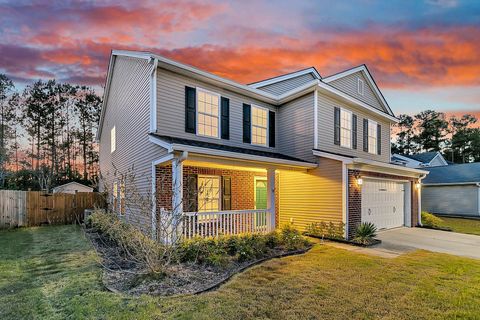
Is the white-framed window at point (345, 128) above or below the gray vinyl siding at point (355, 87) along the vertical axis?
below

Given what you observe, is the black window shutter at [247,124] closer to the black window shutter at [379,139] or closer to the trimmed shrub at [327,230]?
the trimmed shrub at [327,230]

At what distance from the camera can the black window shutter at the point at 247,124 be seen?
11.6m

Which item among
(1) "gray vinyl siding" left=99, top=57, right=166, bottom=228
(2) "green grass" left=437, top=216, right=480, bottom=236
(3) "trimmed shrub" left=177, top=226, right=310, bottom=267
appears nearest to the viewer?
(3) "trimmed shrub" left=177, top=226, right=310, bottom=267

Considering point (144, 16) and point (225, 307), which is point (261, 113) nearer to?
point (144, 16)

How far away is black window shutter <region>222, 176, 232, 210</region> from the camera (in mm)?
10891

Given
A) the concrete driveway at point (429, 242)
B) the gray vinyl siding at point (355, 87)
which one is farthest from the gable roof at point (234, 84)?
the concrete driveway at point (429, 242)

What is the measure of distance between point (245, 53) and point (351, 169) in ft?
23.5

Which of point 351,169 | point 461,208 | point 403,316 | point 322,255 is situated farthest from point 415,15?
point 461,208

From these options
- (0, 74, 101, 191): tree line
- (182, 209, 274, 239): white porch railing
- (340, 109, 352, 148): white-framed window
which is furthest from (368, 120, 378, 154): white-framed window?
(0, 74, 101, 191): tree line

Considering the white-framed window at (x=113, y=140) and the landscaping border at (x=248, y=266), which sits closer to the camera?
the landscaping border at (x=248, y=266)

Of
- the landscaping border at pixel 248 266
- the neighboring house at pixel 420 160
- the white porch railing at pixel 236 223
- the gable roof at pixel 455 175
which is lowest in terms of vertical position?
the landscaping border at pixel 248 266

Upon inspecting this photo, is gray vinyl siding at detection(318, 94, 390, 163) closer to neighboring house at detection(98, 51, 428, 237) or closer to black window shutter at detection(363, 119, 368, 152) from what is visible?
neighboring house at detection(98, 51, 428, 237)

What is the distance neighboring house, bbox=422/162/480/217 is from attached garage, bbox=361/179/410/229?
9183mm

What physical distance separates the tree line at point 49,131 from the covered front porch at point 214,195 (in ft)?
80.6
